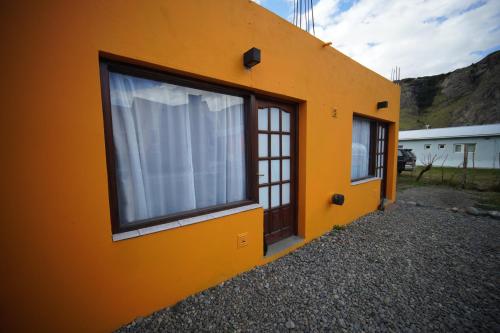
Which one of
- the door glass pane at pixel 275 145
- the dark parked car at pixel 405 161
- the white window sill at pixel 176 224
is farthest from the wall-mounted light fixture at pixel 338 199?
the dark parked car at pixel 405 161

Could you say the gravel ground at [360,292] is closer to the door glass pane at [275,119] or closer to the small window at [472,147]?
the door glass pane at [275,119]

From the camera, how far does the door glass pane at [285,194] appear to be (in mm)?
3062

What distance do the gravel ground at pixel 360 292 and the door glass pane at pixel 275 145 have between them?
1.53 metres

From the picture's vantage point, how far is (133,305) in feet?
5.60

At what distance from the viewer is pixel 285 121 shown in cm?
299

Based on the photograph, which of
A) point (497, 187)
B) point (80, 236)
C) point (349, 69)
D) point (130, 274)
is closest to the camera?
point (80, 236)

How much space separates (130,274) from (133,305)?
0.30m

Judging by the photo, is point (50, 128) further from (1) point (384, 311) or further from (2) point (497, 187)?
(2) point (497, 187)

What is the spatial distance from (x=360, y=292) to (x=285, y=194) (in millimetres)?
1510

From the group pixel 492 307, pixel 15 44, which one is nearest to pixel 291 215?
pixel 492 307

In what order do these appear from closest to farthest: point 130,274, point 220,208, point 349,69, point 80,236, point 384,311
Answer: point 80,236 < point 130,274 < point 384,311 < point 220,208 < point 349,69

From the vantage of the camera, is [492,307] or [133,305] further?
[492,307]

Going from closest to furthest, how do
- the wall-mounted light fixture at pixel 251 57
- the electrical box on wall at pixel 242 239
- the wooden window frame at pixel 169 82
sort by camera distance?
1. the wooden window frame at pixel 169 82
2. the wall-mounted light fixture at pixel 251 57
3. the electrical box on wall at pixel 242 239

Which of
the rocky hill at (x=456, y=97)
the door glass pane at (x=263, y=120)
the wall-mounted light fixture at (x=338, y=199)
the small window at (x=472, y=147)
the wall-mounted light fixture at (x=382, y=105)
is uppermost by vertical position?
the rocky hill at (x=456, y=97)
